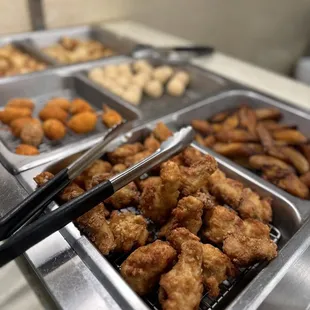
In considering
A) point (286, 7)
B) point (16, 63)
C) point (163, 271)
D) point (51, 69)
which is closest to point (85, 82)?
point (51, 69)

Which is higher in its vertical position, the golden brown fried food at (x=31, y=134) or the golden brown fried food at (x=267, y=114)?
the golden brown fried food at (x=31, y=134)

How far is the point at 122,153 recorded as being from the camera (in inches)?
54.4

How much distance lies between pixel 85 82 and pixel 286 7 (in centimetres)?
337

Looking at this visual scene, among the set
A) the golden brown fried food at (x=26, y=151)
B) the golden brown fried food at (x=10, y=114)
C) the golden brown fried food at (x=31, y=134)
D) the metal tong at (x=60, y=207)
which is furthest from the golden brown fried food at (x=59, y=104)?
the metal tong at (x=60, y=207)

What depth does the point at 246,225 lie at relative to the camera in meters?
1.11

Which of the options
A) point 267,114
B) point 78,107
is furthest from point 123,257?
point 267,114

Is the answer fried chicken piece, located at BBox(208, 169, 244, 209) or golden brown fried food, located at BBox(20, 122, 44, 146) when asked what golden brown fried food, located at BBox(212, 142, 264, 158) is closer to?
fried chicken piece, located at BBox(208, 169, 244, 209)

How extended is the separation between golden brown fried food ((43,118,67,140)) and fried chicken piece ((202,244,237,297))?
3.13 ft

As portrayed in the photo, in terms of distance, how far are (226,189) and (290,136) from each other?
2.20 feet

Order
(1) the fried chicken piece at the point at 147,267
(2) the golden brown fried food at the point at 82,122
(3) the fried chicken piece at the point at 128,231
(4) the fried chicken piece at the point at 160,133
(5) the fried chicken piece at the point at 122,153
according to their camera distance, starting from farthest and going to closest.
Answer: (2) the golden brown fried food at the point at 82,122, (4) the fried chicken piece at the point at 160,133, (5) the fried chicken piece at the point at 122,153, (3) the fried chicken piece at the point at 128,231, (1) the fried chicken piece at the point at 147,267

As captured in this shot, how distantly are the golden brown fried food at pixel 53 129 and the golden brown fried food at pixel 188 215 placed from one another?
81 cm

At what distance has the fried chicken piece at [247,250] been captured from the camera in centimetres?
100

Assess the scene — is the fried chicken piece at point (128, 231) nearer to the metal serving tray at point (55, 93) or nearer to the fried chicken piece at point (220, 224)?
the fried chicken piece at point (220, 224)

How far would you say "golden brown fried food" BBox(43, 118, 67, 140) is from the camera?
1.64 metres
